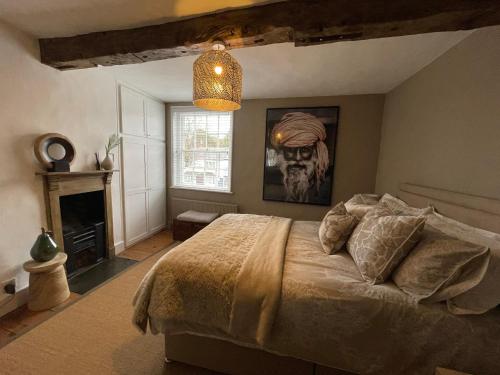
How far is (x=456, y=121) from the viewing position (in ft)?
5.44

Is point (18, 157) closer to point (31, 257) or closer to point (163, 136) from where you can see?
point (31, 257)

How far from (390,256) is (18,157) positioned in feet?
9.81

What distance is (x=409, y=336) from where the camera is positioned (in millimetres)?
1050

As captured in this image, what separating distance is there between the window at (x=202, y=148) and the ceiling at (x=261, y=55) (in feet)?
2.26

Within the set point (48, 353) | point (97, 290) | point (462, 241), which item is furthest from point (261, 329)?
point (97, 290)

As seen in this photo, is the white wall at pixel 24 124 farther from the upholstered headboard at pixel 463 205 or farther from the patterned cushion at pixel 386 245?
the upholstered headboard at pixel 463 205

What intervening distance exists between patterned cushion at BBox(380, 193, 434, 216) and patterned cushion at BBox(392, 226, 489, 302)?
45 cm

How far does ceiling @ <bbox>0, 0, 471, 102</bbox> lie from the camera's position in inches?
60.8

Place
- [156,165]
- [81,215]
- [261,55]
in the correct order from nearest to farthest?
[261,55] → [81,215] → [156,165]

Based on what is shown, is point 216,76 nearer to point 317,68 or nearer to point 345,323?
point 317,68

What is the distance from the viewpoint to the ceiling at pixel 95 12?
58.4 inches

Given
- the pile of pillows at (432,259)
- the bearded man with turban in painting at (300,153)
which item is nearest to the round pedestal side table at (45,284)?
the pile of pillows at (432,259)

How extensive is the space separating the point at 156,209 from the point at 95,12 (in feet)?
9.48

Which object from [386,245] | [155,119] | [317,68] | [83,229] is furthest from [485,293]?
[155,119]
